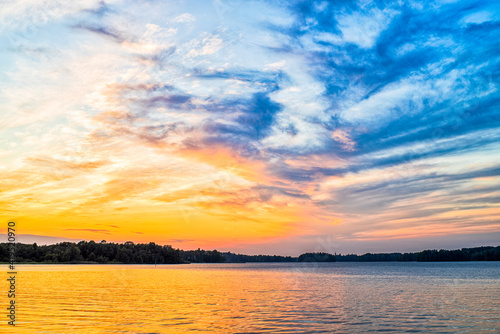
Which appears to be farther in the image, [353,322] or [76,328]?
[353,322]

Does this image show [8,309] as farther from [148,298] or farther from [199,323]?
[199,323]

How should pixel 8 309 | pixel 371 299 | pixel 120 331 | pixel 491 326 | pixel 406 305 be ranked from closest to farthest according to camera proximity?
pixel 120 331
pixel 491 326
pixel 8 309
pixel 406 305
pixel 371 299

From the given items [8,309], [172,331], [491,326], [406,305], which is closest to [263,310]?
[172,331]

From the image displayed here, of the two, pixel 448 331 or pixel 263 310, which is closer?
A: pixel 448 331

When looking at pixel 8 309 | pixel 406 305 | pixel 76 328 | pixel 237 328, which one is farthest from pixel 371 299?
pixel 8 309

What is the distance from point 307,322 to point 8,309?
1262 inches

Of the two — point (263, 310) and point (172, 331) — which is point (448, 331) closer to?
point (263, 310)

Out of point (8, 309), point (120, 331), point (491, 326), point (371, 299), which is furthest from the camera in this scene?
point (371, 299)

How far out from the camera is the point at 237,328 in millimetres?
32656

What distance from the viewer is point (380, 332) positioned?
103 ft

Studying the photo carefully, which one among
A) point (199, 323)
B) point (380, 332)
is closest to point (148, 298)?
point (199, 323)

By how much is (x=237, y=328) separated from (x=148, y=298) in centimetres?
2742

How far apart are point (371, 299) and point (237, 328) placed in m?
29.2

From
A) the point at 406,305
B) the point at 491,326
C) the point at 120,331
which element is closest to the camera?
the point at 120,331
